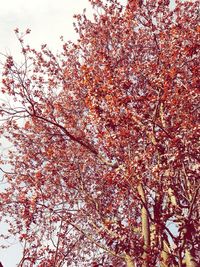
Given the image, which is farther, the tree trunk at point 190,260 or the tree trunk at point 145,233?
the tree trunk at point 190,260

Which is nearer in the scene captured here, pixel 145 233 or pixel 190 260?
pixel 190 260

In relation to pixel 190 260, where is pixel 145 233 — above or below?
above

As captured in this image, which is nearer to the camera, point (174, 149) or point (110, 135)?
point (174, 149)

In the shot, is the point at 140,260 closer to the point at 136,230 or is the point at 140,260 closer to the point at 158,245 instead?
the point at 158,245

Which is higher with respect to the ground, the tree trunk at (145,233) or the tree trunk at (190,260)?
the tree trunk at (145,233)

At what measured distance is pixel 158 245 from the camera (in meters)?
9.85

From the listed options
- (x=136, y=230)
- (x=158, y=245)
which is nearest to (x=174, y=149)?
(x=158, y=245)

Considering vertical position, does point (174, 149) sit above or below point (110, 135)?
below

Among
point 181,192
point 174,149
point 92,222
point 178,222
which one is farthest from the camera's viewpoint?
point 92,222

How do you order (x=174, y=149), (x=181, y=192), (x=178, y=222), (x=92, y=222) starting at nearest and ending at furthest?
(x=174, y=149) < (x=178, y=222) < (x=181, y=192) < (x=92, y=222)

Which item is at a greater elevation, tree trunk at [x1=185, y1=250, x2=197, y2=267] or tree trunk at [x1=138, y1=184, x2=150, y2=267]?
tree trunk at [x1=138, y1=184, x2=150, y2=267]

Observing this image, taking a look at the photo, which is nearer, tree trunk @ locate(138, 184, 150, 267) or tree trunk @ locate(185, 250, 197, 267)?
tree trunk @ locate(138, 184, 150, 267)

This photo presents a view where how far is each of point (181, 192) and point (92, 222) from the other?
3.57 m

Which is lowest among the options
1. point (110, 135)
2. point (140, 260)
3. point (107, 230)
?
point (140, 260)
